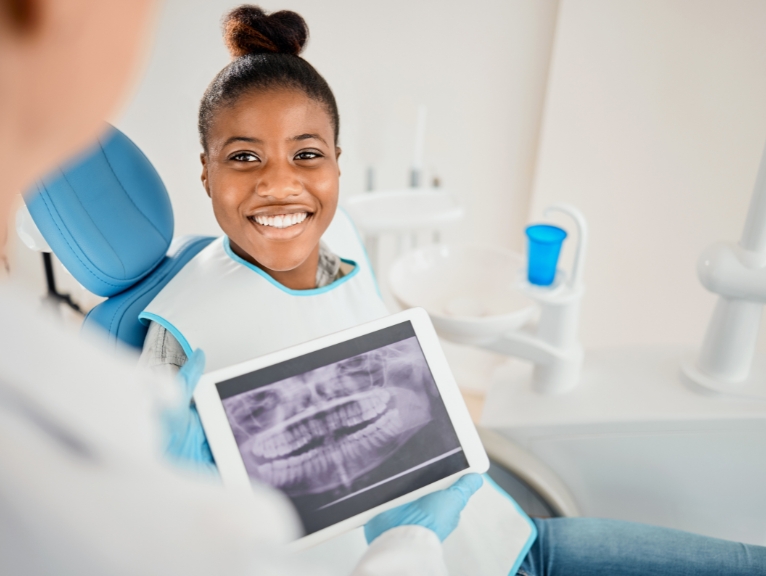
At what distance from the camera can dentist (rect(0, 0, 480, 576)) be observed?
0.36 meters

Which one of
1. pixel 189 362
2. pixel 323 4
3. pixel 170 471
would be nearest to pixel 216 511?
pixel 170 471

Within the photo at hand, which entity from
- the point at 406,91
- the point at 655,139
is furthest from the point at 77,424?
the point at 655,139

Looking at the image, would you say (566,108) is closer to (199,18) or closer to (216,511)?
(199,18)

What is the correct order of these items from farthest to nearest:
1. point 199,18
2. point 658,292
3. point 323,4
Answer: point 658,292
point 323,4
point 199,18

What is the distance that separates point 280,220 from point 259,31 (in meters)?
0.29

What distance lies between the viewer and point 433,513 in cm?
78

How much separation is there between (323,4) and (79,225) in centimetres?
90

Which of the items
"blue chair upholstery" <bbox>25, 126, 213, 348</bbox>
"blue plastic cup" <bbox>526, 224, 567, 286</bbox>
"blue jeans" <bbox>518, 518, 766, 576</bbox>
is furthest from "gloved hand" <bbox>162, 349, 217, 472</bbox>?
"blue plastic cup" <bbox>526, 224, 567, 286</bbox>

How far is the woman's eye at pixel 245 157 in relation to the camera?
0.89 metres

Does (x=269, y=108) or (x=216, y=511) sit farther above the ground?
(x=269, y=108)

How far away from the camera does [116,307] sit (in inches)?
37.1

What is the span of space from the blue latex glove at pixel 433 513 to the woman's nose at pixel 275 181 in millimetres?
489

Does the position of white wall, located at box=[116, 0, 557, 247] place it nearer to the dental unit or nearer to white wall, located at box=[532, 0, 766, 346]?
white wall, located at box=[532, 0, 766, 346]

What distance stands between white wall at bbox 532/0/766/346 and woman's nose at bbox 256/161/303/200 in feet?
4.16
